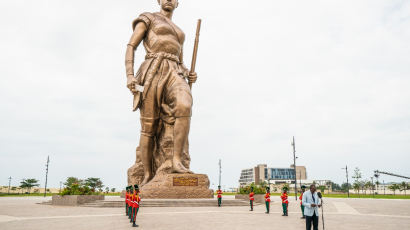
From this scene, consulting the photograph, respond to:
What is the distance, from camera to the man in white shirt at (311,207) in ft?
18.0

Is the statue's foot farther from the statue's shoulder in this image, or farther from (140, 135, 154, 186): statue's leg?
the statue's shoulder

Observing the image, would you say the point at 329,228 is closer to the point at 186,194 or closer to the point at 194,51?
the point at 186,194

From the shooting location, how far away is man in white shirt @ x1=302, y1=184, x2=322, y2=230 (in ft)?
18.0

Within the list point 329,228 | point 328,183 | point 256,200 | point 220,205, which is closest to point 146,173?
point 220,205

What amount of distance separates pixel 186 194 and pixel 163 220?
522 cm

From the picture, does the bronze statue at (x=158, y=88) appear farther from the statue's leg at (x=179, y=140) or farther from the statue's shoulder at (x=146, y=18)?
the statue's leg at (x=179, y=140)

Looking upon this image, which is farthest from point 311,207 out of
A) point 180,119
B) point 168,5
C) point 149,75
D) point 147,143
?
point 168,5

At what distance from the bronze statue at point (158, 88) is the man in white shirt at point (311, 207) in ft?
25.9

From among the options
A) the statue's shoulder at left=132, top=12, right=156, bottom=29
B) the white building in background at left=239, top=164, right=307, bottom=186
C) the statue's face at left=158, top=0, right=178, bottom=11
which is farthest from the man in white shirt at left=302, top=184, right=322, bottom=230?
the white building in background at left=239, top=164, right=307, bottom=186

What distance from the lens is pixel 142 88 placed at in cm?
1283

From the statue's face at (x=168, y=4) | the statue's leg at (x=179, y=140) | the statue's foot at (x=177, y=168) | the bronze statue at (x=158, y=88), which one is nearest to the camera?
the statue's foot at (x=177, y=168)

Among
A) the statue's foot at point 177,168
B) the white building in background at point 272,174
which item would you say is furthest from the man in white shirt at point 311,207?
the white building in background at point 272,174

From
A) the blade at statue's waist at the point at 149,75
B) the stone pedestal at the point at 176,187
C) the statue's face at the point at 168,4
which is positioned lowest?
the stone pedestal at the point at 176,187

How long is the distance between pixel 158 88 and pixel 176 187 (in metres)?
4.26
